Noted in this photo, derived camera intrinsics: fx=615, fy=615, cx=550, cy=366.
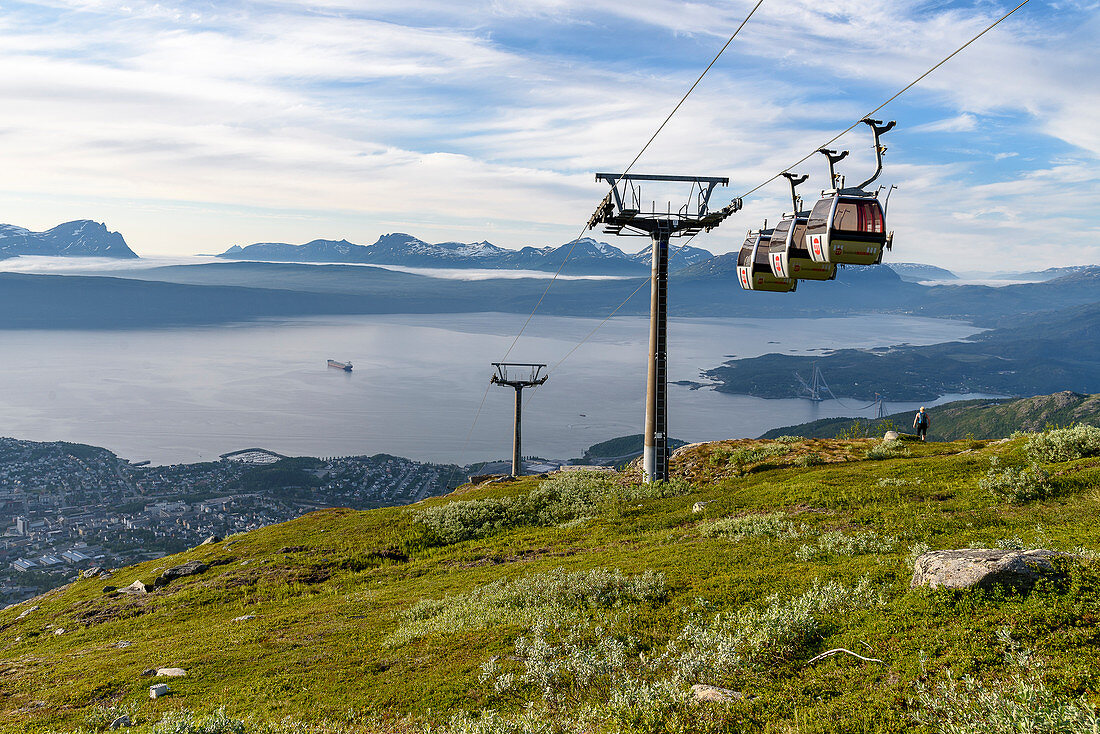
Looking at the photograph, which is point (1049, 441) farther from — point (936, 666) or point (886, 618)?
point (936, 666)

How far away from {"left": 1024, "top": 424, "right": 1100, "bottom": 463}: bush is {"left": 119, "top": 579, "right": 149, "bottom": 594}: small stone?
29335 mm

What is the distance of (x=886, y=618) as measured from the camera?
350 inches

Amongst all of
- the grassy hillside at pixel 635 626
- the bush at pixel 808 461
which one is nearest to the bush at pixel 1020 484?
the grassy hillside at pixel 635 626

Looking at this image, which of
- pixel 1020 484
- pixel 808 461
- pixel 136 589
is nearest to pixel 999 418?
pixel 808 461

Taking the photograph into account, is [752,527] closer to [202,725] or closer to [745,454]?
→ [202,725]

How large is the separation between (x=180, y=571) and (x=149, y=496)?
135m

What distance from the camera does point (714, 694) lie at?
7.92m

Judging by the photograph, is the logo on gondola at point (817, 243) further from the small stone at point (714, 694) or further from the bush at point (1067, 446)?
the small stone at point (714, 694)

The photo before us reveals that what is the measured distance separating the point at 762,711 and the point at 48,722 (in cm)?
1131

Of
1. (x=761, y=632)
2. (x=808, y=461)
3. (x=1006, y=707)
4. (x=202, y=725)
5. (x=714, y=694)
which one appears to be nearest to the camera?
(x=1006, y=707)

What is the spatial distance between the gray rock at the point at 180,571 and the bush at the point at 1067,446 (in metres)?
28.6

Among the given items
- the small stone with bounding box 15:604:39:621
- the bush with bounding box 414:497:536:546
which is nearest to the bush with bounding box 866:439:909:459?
the bush with bounding box 414:497:536:546

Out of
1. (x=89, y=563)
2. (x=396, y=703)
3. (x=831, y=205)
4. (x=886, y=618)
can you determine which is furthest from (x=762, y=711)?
(x=89, y=563)

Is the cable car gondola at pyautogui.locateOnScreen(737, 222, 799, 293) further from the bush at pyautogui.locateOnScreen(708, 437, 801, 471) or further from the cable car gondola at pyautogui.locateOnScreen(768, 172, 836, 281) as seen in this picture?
the bush at pyautogui.locateOnScreen(708, 437, 801, 471)
